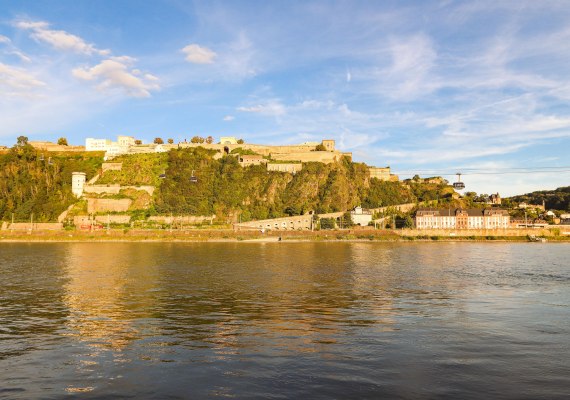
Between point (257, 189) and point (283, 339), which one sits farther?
point (257, 189)

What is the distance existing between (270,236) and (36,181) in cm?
7543

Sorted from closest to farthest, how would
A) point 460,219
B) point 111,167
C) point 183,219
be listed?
point 183,219 < point 460,219 < point 111,167

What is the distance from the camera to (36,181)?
13188cm

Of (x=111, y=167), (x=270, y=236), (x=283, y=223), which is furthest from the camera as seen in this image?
(x=111, y=167)

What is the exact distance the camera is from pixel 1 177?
131000 mm

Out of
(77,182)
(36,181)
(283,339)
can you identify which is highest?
(36,181)

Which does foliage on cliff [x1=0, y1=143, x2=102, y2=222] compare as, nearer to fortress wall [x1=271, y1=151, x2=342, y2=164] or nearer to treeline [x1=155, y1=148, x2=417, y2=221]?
treeline [x1=155, y1=148, x2=417, y2=221]

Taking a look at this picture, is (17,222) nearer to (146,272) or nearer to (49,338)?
(146,272)

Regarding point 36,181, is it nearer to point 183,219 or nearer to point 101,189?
point 101,189

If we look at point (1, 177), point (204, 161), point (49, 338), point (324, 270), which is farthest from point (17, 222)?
point (49, 338)

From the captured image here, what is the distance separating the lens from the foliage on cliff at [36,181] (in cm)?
11969

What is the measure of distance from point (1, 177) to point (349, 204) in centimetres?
10523

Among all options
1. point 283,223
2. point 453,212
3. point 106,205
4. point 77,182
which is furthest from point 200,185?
point 453,212

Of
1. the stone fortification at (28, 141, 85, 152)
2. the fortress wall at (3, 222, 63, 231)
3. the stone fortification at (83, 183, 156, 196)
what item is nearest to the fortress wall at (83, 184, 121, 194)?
the stone fortification at (83, 183, 156, 196)
